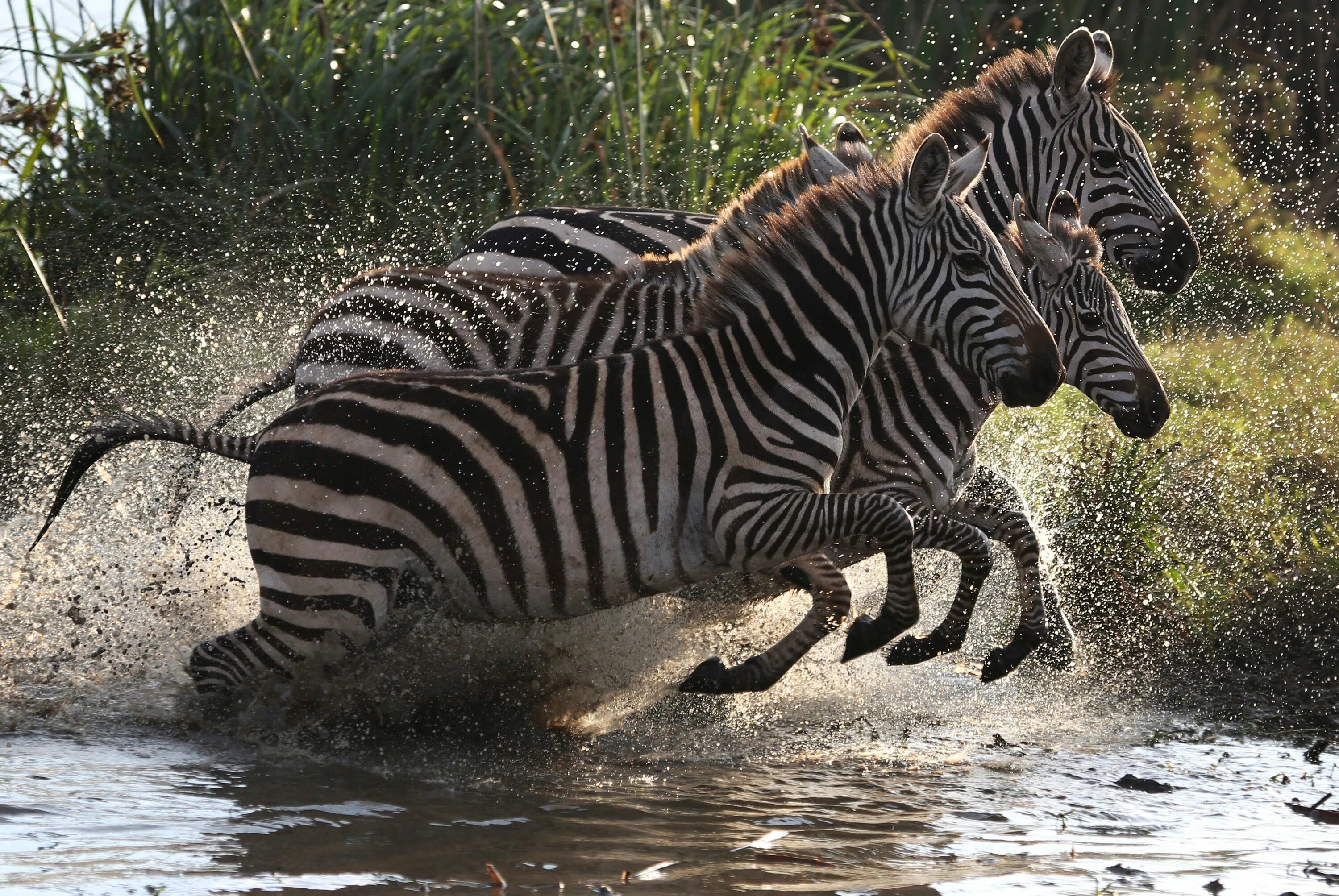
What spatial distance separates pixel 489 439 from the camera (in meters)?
5.34

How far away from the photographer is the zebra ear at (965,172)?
6.03m

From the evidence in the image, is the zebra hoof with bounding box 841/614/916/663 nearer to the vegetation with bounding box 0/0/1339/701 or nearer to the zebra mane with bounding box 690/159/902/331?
the zebra mane with bounding box 690/159/902/331

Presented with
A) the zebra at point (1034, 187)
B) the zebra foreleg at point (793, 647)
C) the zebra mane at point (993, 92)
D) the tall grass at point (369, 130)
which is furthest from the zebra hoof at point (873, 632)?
the tall grass at point (369, 130)

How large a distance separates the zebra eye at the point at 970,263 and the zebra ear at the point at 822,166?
68 cm

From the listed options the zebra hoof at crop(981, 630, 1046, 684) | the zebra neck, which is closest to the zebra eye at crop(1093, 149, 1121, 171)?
the zebra neck

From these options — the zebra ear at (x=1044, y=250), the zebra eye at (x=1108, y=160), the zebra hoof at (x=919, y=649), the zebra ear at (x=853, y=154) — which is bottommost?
the zebra hoof at (x=919, y=649)

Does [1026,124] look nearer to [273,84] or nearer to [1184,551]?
[1184,551]

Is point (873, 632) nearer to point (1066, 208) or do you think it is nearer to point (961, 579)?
point (961, 579)

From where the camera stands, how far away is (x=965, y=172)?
610 cm

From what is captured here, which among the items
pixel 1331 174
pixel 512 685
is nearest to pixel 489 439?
pixel 512 685

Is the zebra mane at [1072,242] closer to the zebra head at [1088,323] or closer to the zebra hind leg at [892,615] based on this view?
the zebra head at [1088,323]

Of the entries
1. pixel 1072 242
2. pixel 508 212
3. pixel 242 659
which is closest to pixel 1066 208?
pixel 1072 242

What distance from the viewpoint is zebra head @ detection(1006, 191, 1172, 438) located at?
6.54 meters

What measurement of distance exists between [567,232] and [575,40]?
4521 millimetres
